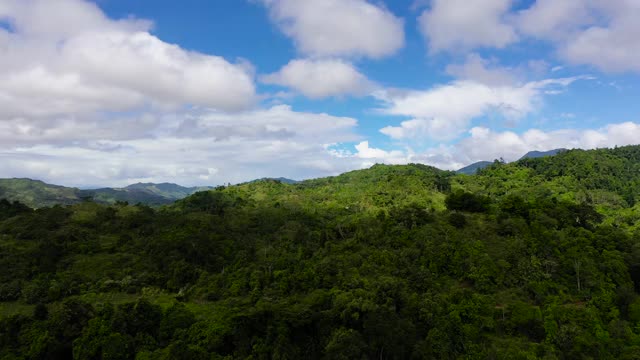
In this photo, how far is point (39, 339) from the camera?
35.4m

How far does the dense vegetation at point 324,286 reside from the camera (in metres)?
35.1

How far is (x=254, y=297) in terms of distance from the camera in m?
42.2

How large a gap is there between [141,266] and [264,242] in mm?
19108

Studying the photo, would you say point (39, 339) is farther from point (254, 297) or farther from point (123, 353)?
point (254, 297)

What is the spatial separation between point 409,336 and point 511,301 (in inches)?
577

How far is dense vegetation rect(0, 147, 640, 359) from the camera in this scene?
35062mm

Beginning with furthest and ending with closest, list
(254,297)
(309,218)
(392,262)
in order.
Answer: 1. (309,218)
2. (392,262)
3. (254,297)

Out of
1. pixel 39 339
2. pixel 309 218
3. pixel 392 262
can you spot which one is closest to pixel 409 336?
pixel 392 262

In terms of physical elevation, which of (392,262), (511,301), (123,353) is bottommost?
(123,353)

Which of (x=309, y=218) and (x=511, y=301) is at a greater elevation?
(x=309, y=218)

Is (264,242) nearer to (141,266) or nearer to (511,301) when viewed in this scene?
(141,266)

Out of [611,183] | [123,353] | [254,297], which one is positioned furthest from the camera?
[611,183]

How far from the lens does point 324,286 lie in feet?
147

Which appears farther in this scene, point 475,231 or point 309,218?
point 309,218
